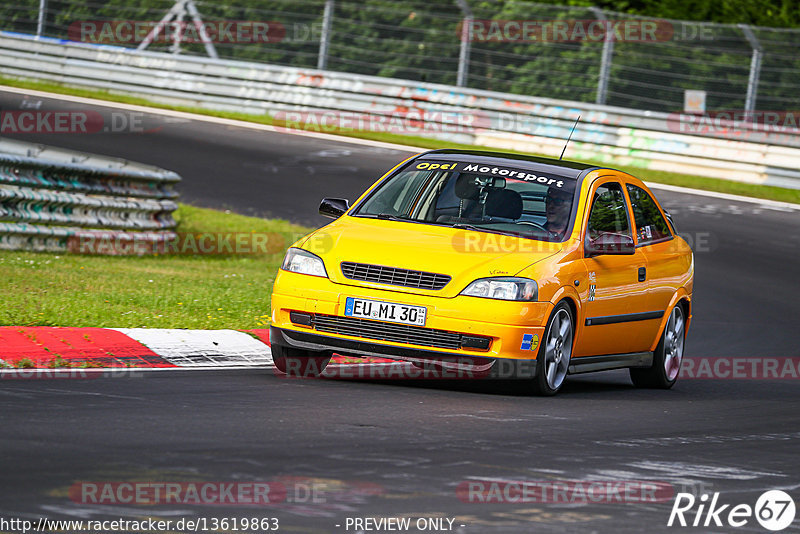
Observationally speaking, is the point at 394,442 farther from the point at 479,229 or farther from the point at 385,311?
the point at 479,229

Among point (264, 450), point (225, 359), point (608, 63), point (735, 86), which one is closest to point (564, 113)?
point (608, 63)

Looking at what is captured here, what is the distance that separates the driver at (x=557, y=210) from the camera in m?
9.53

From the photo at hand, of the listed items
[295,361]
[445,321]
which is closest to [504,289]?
[445,321]

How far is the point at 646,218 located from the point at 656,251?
12.4 inches

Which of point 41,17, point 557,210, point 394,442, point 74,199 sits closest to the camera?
point 394,442

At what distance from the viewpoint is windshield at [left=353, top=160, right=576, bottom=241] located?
9570 mm

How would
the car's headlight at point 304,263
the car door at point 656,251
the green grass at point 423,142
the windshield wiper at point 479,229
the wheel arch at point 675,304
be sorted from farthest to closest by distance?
1. the green grass at point 423,142
2. the wheel arch at point 675,304
3. the car door at point 656,251
4. the windshield wiper at point 479,229
5. the car's headlight at point 304,263

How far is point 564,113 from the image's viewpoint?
24.1 m

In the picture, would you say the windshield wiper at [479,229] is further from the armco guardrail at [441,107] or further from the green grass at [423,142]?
the armco guardrail at [441,107]

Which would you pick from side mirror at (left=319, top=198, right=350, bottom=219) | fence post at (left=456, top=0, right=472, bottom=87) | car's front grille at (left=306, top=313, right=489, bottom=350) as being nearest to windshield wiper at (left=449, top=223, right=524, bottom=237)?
side mirror at (left=319, top=198, right=350, bottom=219)

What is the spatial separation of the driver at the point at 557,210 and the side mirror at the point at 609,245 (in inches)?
8.1

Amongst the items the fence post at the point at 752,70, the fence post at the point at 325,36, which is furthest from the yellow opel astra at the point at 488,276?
the fence post at the point at 325,36

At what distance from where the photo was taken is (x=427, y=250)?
349 inches

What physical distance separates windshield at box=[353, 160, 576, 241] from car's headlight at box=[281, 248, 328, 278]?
82 centimetres
